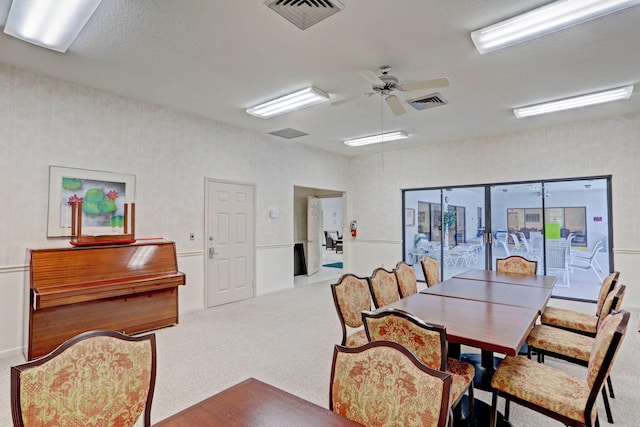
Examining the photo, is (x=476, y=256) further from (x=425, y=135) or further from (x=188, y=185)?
(x=188, y=185)

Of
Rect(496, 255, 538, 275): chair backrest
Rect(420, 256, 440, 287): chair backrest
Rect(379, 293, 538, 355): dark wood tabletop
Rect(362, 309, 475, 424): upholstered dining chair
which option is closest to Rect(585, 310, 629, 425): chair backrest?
Rect(379, 293, 538, 355): dark wood tabletop

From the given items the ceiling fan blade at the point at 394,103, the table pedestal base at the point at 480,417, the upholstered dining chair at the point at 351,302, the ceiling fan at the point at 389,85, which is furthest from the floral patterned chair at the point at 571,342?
the ceiling fan blade at the point at 394,103

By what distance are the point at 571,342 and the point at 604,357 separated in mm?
Answer: 1115

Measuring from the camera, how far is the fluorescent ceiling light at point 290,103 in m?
3.82

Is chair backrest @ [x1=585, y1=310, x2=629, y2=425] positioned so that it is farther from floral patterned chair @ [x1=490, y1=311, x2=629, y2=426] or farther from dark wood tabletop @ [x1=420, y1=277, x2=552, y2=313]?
dark wood tabletop @ [x1=420, y1=277, x2=552, y2=313]

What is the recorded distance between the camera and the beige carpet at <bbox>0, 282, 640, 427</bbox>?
8.10 ft

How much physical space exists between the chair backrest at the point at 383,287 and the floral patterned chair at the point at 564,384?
1.14 m

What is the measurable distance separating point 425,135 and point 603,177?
272cm

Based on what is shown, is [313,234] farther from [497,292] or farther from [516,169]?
[497,292]

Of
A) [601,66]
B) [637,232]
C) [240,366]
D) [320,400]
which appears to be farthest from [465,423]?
[637,232]

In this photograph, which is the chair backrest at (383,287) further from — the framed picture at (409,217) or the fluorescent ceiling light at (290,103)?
the framed picture at (409,217)

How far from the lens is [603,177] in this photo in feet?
16.5

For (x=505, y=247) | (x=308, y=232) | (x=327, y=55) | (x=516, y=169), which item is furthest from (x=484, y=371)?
(x=308, y=232)

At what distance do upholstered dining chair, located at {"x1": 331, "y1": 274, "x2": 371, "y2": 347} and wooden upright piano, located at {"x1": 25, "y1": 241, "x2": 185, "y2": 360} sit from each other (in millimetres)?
2292
